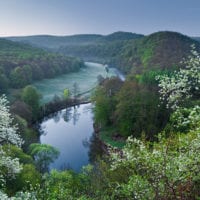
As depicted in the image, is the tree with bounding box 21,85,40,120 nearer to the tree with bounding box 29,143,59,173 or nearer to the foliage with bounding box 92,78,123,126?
the foliage with bounding box 92,78,123,126

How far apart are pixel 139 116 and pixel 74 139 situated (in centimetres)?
1305

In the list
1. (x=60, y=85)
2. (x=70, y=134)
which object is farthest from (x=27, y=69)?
(x=70, y=134)

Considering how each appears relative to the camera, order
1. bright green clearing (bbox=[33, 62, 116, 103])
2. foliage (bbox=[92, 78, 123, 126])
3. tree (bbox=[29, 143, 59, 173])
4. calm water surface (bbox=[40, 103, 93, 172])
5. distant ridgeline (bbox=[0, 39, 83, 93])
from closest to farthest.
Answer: tree (bbox=[29, 143, 59, 173]), calm water surface (bbox=[40, 103, 93, 172]), foliage (bbox=[92, 78, 123, 126]), distant ridgeline (bbox=[0, 39, 83, 93]), bright green clearing (bbox=[33, 62, 116, 103])

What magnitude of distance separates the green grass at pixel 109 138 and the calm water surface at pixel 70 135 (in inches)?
108

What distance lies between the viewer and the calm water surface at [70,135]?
41.0 m

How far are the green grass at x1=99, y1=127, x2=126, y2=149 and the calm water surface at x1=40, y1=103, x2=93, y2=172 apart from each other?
2.75m

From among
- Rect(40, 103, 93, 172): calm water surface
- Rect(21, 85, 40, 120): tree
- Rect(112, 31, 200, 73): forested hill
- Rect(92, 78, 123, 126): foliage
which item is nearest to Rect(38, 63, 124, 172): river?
Rect(40, 103, 93, 172): calm water surface

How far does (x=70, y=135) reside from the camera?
171 ft

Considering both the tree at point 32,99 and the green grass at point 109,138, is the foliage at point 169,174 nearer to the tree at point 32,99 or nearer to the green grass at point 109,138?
the green grass at point 109,138

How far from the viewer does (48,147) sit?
1391 inches

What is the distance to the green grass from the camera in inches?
1705

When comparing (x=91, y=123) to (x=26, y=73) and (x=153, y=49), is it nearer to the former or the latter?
(x=26, y=73)

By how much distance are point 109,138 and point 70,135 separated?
883 centimetres

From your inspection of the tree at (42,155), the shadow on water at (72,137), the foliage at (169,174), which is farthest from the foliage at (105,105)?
the foliage at (169,174)
